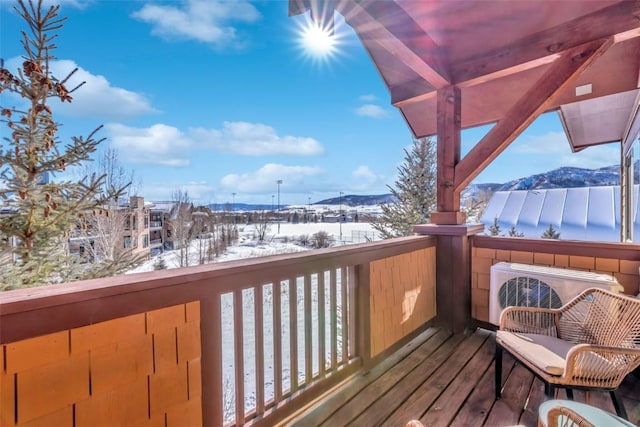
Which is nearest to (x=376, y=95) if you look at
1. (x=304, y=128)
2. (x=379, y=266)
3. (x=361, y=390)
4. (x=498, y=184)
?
(x=498, y=184)

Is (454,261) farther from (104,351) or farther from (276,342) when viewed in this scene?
(104,351)

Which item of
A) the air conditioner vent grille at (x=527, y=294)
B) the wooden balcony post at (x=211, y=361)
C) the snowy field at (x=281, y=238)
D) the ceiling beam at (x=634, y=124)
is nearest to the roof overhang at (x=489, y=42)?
the ceiling beam at (x=634, y=124)

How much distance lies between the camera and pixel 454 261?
3.05m

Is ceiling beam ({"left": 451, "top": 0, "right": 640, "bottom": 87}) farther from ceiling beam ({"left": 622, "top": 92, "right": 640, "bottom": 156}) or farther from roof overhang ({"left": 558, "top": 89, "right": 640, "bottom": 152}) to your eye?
ceiling beam ({"left": 622, "top": 92, "right": 640, "bottom": 156})

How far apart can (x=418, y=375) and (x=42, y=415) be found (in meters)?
2.20

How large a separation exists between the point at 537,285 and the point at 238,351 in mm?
2448

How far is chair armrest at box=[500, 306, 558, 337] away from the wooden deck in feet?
1.34

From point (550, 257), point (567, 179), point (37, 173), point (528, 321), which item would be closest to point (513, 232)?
point (567, 179)

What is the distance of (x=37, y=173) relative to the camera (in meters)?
3.21

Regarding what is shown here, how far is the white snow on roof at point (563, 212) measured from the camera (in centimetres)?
714

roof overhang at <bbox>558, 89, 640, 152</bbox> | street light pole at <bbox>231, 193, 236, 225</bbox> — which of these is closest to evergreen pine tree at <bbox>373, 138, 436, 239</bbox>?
roof overhang at <bbox>558, 89, 640, 152</bbox>

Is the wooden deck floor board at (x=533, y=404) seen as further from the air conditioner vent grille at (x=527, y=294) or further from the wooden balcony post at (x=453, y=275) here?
the wooden balcony post at (x=453, y=275)

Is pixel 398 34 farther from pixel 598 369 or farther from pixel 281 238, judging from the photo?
pixel 281 238

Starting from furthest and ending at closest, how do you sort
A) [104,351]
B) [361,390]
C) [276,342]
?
[361,390]
[276,342]
[104,351]
